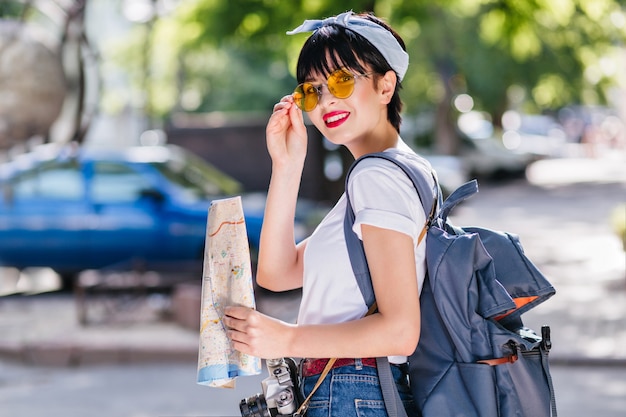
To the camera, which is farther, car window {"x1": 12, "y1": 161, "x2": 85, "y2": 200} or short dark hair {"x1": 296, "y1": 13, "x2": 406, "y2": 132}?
car window {"x1": 12, "y1": 161, "x2": 85, "y2": 200}

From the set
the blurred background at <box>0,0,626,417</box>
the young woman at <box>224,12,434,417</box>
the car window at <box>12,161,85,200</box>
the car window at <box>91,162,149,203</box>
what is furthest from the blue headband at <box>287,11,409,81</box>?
Answer: the car window at <box>12,161,85,200</box>

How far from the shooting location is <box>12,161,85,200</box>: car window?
455 inches

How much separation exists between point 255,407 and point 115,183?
374 inches

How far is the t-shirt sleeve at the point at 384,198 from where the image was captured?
2098mm

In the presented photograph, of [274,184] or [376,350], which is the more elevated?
[274,184]

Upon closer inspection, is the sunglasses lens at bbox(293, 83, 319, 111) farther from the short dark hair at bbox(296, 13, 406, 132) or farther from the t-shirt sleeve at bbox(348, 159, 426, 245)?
the t-shirt sleeve at bbox(348, 159, 426, 245)

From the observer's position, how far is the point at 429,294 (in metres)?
2.21

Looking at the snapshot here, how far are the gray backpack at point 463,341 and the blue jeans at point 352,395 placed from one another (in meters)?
0.03

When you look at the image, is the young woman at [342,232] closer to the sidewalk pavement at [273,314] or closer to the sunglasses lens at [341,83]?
the sunglasses lens at [341,83]

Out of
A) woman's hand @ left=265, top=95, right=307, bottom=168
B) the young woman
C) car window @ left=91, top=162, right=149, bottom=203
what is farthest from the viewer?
car window @ left=91, top=162, right=149, bottom=203

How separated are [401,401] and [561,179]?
1157 inches

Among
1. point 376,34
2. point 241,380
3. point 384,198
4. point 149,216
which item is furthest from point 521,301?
point 149,216

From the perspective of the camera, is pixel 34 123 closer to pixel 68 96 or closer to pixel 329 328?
pixel 68 96

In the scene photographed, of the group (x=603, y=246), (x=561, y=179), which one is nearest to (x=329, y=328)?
(x=603, y=246)
